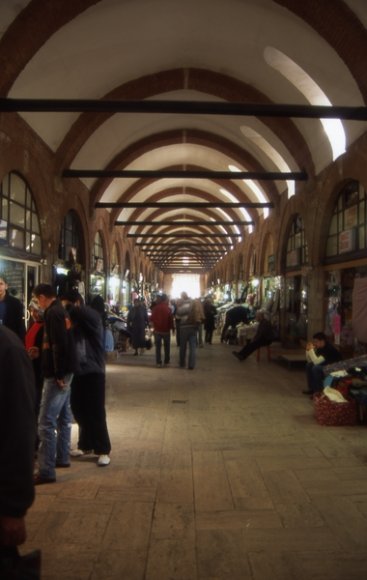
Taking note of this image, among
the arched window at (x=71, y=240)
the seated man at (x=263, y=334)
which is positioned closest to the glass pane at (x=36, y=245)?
the arched window at (x=71, y=240)

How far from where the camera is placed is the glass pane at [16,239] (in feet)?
31.3

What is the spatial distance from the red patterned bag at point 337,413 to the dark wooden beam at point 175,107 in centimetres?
427

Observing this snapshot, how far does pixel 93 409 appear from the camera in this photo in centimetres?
476

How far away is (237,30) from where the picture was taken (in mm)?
9281

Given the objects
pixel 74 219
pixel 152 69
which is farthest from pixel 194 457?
pixel 74 219

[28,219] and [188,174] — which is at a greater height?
[188,174]

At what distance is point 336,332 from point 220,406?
15.1 ft

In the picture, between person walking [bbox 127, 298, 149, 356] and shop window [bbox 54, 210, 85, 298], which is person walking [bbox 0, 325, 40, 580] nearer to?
shop window [bbox 54, 210, 85, 298]

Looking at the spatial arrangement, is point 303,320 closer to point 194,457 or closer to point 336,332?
point 336,332

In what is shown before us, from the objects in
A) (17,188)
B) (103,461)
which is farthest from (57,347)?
(17,188)

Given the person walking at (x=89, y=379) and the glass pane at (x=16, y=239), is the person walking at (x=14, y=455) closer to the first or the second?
the person walking at (x=89, y=379)

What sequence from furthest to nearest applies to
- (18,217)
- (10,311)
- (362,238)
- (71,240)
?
1. (71,240)
2. (18,217)
3. (362,238)
4. (10,311)

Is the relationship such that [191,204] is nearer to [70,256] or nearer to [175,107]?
[70,256]

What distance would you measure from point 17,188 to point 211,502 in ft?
25.5
